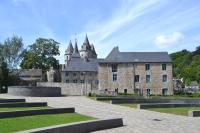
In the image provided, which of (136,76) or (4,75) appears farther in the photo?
(136,76)

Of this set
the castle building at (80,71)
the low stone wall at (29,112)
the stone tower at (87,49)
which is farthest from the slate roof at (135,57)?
the low stone wall at (29,112)

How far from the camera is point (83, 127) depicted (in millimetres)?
15180

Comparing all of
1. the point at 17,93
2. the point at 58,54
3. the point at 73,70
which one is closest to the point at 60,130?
the point at 17,93

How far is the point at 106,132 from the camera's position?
51.0 feet

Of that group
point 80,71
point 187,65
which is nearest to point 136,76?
point 80,71

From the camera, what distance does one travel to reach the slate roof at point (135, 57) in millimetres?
73725

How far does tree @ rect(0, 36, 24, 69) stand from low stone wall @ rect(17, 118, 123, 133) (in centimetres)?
5719

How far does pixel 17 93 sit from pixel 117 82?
27748 millimetres

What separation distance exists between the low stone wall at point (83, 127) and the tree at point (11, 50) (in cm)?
5719

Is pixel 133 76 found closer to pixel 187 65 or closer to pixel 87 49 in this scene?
pixel 87 49

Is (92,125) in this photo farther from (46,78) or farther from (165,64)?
(46,78)

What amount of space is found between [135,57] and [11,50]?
24.3m

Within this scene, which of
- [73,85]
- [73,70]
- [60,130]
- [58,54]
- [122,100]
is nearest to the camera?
[60,130]

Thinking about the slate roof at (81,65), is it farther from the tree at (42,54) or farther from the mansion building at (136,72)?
the mansion building at (136,72)
